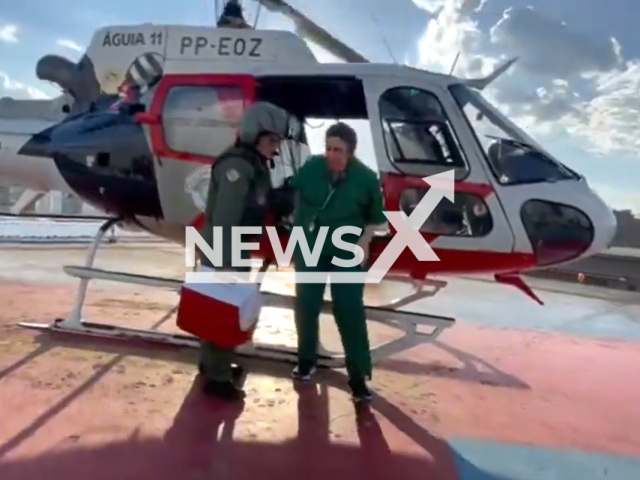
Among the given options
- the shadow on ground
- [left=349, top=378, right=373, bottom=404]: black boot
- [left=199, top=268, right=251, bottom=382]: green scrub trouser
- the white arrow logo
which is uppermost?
the white arrow logo

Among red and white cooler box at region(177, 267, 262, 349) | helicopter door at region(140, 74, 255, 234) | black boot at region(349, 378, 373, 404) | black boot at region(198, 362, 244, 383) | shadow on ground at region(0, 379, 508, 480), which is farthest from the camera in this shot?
helicopter door at region(140, 74, 255, 234)

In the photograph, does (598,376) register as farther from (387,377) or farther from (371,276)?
(371,276)

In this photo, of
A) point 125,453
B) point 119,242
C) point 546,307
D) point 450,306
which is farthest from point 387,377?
point 119,242

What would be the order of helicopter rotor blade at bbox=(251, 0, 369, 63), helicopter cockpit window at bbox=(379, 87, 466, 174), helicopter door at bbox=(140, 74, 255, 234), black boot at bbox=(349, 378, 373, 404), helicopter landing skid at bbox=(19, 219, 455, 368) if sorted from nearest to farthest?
black boot at bbox=(349, 378, 373, 404), helicopter cockpit window at bbox=(379, 87, 466, 174), helicopter landing skid at bbox=(19, 219, 455, 368), helicopter door at bbox=(140, 74, 255, 234), helicopter rotor blade at bbox=(251, 0, 369, 63)

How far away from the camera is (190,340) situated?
4.56 m

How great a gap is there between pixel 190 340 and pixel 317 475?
2.27m

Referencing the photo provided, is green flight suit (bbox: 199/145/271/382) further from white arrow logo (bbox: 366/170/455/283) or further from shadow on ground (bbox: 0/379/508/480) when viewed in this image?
white arrow logo (bbox: 366/170/455/283)

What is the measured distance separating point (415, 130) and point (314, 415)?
1.90 meters

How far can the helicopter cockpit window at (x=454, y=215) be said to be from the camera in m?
3.88

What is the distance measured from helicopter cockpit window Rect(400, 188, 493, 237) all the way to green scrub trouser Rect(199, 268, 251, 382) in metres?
1.16

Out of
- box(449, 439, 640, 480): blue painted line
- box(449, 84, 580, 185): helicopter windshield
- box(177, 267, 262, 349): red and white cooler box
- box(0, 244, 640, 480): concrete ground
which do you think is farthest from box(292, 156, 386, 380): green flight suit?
box(449, 84, 580, 185): helicopter windshield

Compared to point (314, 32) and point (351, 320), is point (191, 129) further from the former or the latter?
point (314, 32)

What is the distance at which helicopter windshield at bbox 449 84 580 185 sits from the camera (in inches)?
154

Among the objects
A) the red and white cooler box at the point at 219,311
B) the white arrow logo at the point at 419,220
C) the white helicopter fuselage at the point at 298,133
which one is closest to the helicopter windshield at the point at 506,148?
the white helicopter fuselage at the point at 298,133
